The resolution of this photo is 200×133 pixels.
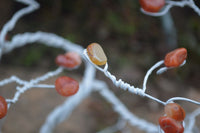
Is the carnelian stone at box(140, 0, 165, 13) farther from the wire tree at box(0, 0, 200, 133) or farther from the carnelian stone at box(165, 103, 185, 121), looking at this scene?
the carnelian stone at box(165, 103, 185, 121)

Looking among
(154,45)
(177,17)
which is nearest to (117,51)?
(154,45)

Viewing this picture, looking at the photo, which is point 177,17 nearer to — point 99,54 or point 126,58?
point 126,58

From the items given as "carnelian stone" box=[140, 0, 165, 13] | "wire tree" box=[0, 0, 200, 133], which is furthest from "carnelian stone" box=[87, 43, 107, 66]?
"carnelian stone" box=[140, 0, 165, 13]

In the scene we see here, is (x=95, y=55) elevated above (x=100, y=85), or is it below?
above

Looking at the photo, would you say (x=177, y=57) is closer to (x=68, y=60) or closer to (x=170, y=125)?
(x=170, y=125)

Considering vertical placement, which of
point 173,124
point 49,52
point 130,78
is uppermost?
point 173,124

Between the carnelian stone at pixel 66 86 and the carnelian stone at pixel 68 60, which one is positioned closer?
the carnelian stone at pixel 66 86

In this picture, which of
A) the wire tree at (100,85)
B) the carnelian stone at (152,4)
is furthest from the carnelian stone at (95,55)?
the carnelian stone at (152,4)

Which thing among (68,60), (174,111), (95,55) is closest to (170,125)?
(174,111)

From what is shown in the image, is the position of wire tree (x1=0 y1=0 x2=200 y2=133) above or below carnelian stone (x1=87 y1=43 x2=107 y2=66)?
below

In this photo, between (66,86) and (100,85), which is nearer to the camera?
(66,86)

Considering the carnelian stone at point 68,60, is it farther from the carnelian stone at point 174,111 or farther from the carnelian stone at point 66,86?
the carnelian stone at point 174,111
